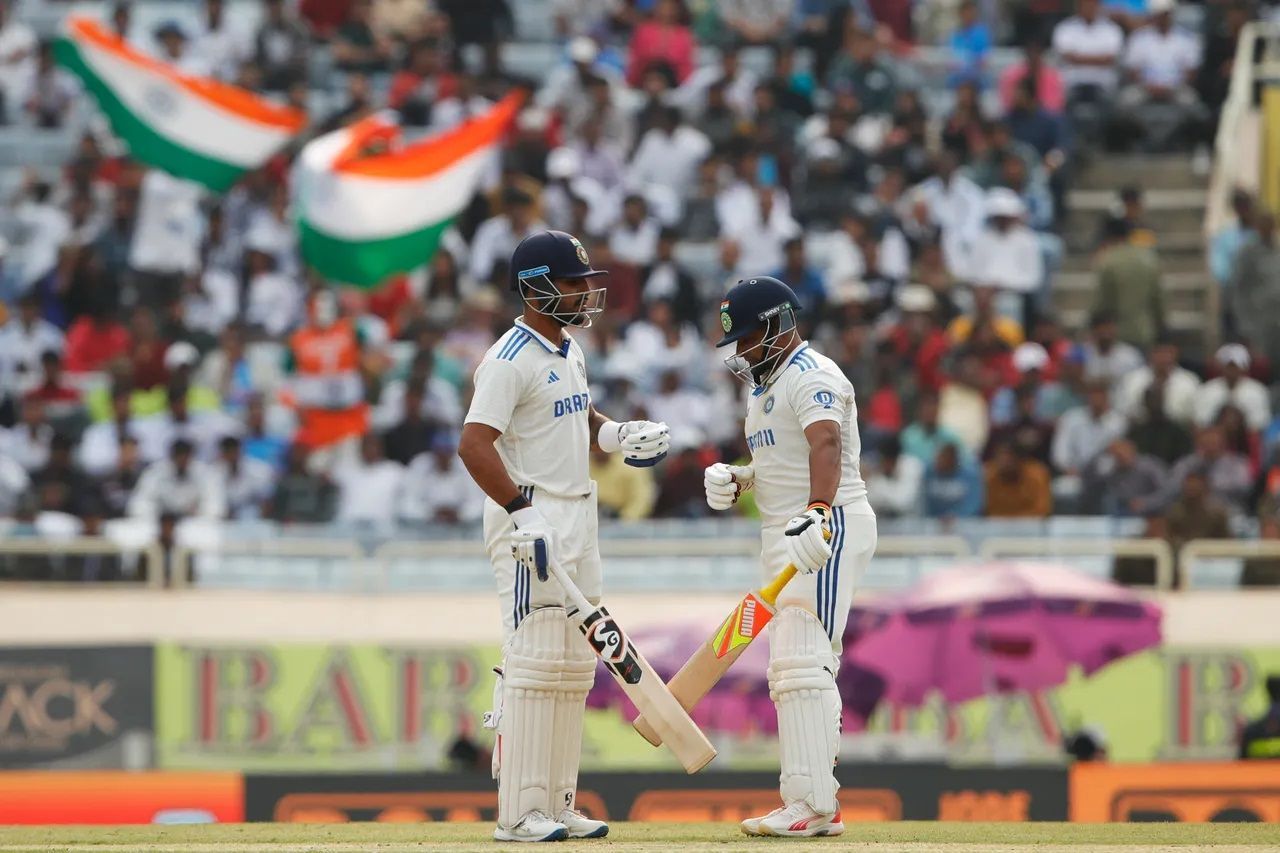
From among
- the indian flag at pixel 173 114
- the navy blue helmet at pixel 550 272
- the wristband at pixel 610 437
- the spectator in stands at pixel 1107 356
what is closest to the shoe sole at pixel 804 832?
the wristband at pixel 610 437

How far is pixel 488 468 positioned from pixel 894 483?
24.3 ft

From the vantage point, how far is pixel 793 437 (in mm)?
9234

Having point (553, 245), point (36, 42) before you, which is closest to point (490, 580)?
point (553, 245)

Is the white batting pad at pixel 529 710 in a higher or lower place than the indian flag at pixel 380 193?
lower

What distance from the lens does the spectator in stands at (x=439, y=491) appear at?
52.9 ft

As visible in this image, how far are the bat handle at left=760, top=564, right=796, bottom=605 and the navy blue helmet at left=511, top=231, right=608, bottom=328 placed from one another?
1214mm

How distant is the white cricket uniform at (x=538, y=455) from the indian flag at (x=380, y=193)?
889cm

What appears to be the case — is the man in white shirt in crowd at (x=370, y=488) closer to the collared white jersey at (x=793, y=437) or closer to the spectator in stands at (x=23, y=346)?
the spectator in stands at (x=23, y=346)

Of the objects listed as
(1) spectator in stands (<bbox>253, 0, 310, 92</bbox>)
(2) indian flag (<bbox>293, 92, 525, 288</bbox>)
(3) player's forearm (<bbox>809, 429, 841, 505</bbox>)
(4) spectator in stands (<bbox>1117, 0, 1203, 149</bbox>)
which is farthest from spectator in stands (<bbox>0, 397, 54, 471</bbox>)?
(4) spectator in stands (<bbox>1117, 0, 1203, 149</bbox>)

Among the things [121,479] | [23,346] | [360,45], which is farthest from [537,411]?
[360,45]

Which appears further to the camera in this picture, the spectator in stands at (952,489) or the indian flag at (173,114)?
the indian flag at (173,114)

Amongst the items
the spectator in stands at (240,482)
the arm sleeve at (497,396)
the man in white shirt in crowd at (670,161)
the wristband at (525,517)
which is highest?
the man in white shirt in crowd at (670,161)

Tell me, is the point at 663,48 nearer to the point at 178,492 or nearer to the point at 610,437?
the point at 178,492

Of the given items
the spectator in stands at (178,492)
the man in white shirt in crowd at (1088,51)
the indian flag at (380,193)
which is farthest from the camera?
the man in white shirt in crowd at (1088,51)
